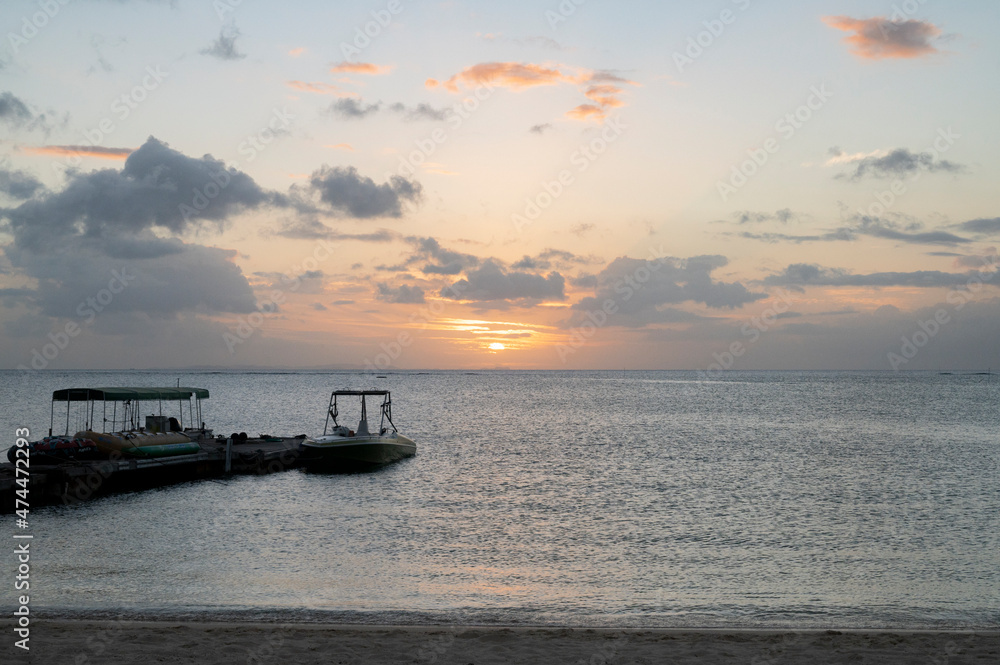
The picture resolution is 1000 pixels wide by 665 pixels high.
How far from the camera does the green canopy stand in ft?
132

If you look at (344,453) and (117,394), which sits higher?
(117,394)

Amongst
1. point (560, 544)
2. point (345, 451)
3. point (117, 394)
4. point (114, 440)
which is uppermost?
point (117, 394)

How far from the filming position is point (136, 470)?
4050cm

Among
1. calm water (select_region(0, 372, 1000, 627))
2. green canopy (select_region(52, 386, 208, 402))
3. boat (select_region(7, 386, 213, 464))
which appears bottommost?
calm water (select_region(0, 372, 1000, 627))

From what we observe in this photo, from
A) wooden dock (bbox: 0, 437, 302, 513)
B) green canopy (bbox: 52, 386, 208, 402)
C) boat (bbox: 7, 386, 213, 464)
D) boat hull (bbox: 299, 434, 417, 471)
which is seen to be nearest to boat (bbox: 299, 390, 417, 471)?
boat hull (bbox: 299, 434, 417, 471)

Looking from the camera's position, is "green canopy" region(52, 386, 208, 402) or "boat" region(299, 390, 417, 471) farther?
"boat" region(299, 390, 417, 471)

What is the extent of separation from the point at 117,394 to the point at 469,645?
119 feet

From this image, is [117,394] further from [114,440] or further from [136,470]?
[136,470]

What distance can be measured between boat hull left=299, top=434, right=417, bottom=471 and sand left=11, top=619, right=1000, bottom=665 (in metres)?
33.5

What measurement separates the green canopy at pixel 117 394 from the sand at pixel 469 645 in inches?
1101

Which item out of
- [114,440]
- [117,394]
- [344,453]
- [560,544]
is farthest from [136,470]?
[560,544]

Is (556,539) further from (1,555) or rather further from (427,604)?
(1,555)

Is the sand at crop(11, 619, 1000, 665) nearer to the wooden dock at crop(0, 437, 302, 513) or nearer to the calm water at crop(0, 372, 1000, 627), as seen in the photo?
the calm water at crop(0, 372, 1000, 627)

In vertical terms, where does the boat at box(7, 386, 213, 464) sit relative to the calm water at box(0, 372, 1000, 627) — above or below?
above
